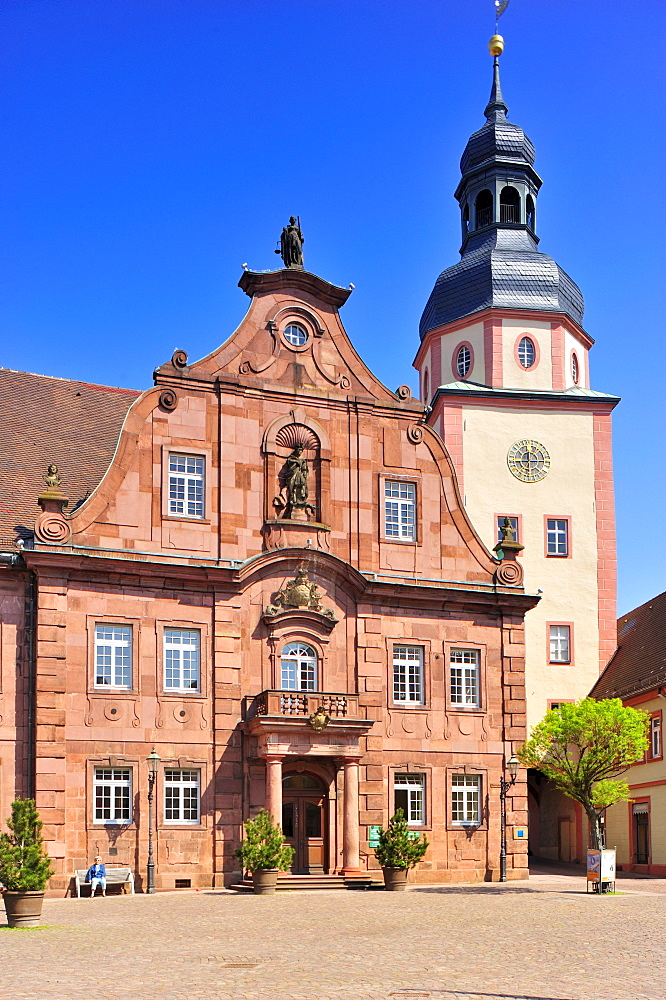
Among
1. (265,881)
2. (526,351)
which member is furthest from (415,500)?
(526,351)

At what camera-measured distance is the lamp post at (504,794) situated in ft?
128

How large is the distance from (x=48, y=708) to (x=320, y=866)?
8.80 metres

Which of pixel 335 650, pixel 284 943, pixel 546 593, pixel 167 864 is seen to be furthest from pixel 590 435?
pixel 284 943

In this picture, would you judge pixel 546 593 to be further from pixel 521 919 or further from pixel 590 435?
pixel 521 919

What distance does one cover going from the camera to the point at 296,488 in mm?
39219

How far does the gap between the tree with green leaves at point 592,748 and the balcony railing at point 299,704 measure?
5.13m

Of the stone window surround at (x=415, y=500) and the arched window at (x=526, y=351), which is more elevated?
the arched window at (x=526, y=351)

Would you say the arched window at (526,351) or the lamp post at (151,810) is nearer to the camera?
the lamp post at (151,810)

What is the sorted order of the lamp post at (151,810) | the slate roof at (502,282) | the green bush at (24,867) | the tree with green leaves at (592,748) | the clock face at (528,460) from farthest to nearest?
the slate roof at (502,282), the clock face at (528,460), the tree with green leaves at (592,748), the lamp post at (151,810), the green bush at (24,867)

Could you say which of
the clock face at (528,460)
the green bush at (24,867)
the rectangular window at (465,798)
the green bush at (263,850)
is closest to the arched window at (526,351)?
the clock face at (528,460)

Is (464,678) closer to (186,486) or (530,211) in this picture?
(186,486)

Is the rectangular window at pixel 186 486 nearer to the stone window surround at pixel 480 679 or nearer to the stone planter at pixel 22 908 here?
the stone window surround at pixel 480 679

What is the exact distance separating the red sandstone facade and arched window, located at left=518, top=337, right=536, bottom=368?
37.9 ft

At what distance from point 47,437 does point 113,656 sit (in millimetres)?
7964
